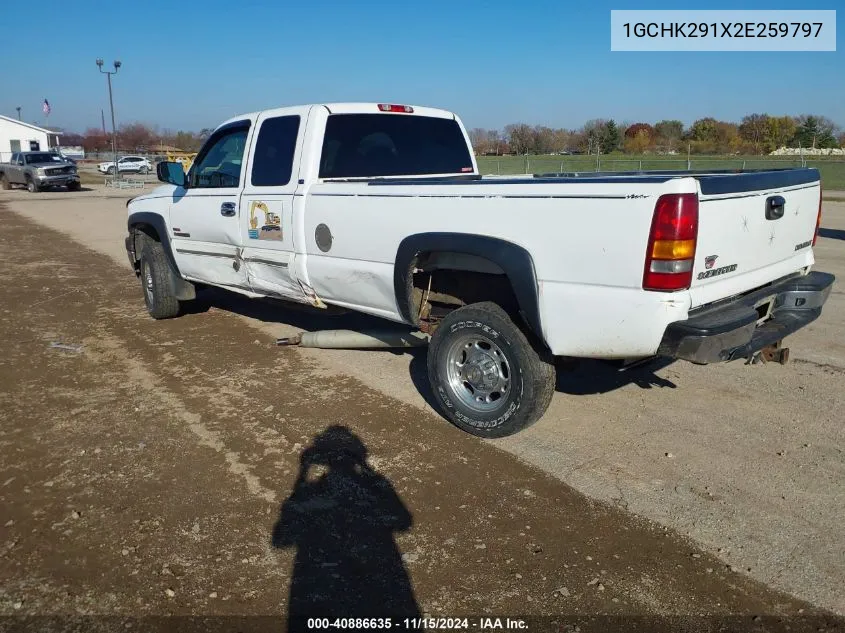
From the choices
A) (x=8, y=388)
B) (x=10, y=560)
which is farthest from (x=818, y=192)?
(x=8, y=388)

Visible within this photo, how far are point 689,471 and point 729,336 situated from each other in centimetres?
88

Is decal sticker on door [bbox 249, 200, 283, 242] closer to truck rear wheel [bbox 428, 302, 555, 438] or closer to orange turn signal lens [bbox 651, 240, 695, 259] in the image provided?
truck rear wheel [bbox 428, 302, 555, 438]

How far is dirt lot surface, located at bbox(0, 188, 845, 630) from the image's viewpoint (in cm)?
294

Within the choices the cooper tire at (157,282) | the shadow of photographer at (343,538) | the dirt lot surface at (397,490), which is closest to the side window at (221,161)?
the cooper tire at (157,282)

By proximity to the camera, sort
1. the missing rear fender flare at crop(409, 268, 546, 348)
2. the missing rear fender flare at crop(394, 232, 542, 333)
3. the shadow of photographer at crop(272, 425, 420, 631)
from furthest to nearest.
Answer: the missing rear fender flare at crop(409, 268, 546, 348), the missing rear fender flare at crop(394, 232, 542, 333), the shadow of photographer at crop(272, 425, 420, 631)

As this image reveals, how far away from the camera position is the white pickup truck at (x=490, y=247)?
137 inches

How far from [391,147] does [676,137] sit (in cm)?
6701

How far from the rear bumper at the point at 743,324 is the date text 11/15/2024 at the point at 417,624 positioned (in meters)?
1.55

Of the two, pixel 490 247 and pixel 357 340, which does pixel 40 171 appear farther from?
pixel 490 247

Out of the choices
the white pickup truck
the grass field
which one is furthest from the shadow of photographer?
the grass field

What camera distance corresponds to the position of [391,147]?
579 cm

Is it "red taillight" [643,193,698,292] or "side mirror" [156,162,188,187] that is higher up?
"side mirror" [156,162,188,187]

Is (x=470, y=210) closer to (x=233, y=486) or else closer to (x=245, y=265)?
(x=233, y=486)

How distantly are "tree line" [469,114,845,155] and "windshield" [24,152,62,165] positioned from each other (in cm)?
2463
